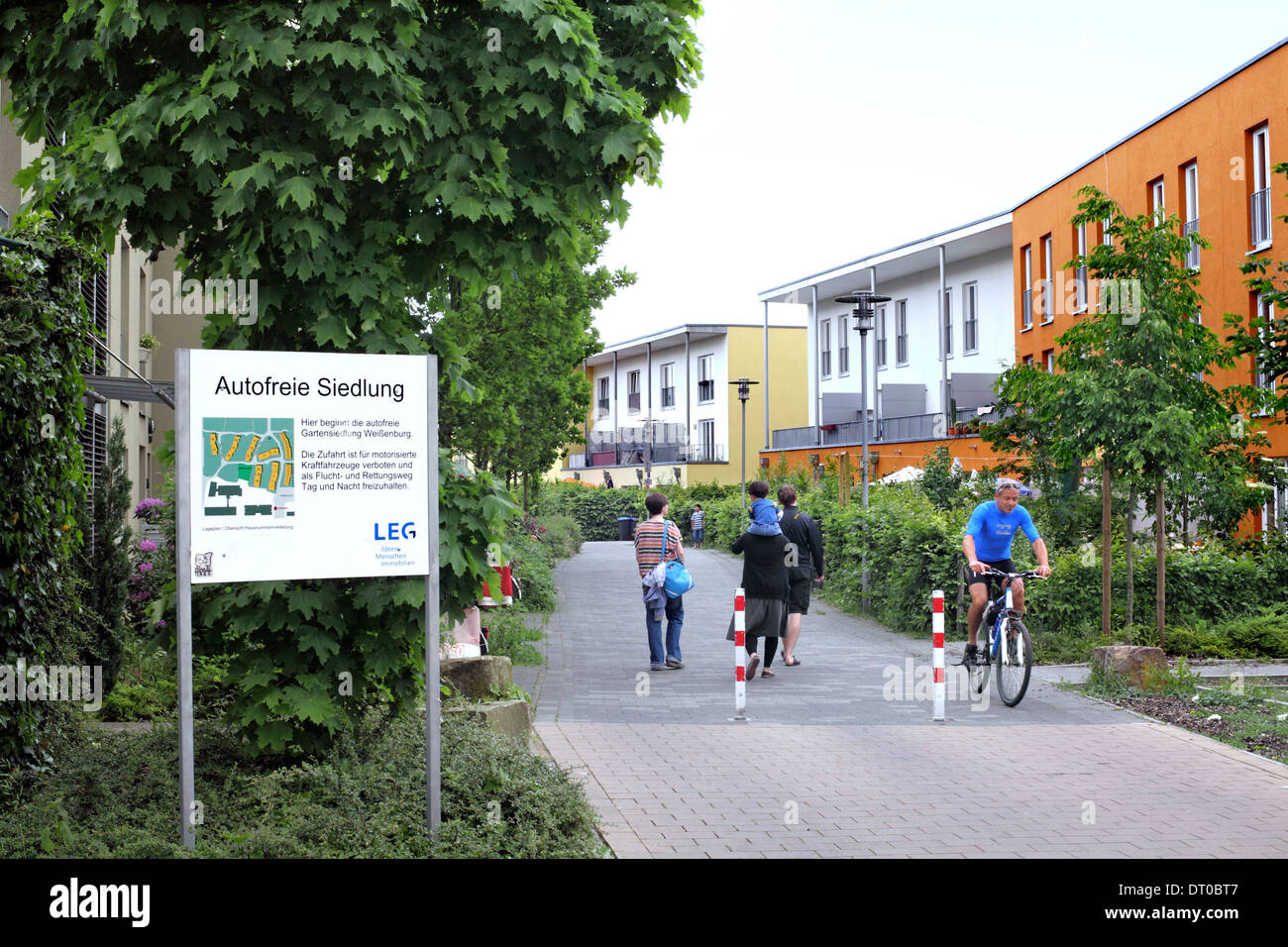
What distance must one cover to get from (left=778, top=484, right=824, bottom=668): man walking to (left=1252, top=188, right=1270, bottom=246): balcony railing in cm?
1467

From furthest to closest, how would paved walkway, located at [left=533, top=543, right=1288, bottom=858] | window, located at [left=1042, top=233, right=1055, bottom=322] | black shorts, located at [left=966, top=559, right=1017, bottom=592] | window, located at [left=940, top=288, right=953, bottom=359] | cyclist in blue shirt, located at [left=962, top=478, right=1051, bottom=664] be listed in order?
window, located at [left=940, top=288, right=953, bottom=359], window, located at [left=1042, top=233, right=1055, bottom=322], black shorts, located at [left=966, top=559, right=1017, bottom=592], cyclist in blue shirt, located at [left=962, top=478, right=1051, bottom=664], paved walkway, located at [left=533, top=543, right=1288, bottom=858]

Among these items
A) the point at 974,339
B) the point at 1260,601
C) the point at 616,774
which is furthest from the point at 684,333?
the point at 616,774

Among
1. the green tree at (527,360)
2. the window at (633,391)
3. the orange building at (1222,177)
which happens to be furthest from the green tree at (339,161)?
the window at (633,391)

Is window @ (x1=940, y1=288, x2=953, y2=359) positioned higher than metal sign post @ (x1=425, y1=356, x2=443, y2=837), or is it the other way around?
window @ (x1=940, y1=288, x2=953, y2=359)

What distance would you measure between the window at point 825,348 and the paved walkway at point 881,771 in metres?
38.6

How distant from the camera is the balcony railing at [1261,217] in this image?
941 inches

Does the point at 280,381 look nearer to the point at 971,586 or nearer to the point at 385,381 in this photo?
the point at 385,381

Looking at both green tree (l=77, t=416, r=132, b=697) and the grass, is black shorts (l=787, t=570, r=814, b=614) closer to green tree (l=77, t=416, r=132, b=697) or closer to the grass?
the grass

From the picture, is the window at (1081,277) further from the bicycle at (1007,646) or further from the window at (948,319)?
the bicycle at (1007,646)

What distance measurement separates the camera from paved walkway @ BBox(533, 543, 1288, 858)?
660 centimetres

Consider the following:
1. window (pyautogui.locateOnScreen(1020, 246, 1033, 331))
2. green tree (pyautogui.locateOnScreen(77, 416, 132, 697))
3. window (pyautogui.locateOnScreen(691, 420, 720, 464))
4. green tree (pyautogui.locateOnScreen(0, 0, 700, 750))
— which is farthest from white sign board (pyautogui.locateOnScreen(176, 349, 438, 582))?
window (pyautogui.locateOnScreen(691, 420, 720, 464))


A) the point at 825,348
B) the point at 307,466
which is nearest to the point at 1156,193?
the point at 825,348

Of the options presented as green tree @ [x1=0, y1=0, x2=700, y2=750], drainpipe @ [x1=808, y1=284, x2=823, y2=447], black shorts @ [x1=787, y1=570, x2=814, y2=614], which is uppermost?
drainpipe @ [x1=808, y1=284, x2=823, y2=447]

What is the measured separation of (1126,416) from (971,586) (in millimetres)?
3147
